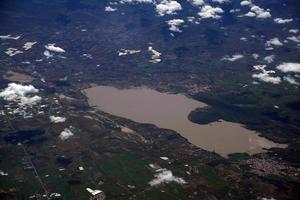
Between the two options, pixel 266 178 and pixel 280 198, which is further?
pixel 266 178

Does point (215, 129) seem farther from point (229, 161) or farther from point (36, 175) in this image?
point (36, 175)

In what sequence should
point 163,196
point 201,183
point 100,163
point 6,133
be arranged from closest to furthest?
1. point 163,196
2. point 201,183
3. point 100,163
4. point 6,133

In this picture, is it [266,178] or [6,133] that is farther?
[6,133]

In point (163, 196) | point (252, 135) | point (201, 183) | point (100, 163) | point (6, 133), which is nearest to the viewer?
point (163, 196)

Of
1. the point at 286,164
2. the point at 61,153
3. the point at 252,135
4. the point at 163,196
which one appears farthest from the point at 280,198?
the point at 61,153

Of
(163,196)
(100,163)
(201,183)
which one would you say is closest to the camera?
(163,196)

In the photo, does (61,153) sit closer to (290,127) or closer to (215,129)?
(215,129)

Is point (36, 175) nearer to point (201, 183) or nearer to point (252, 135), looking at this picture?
point (201, 183)

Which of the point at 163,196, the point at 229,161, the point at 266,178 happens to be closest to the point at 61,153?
the point at 163,196

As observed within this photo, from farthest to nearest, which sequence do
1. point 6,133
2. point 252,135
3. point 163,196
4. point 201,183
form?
point 252,135 → point 6,133 → point 201,183 → point 163,196
